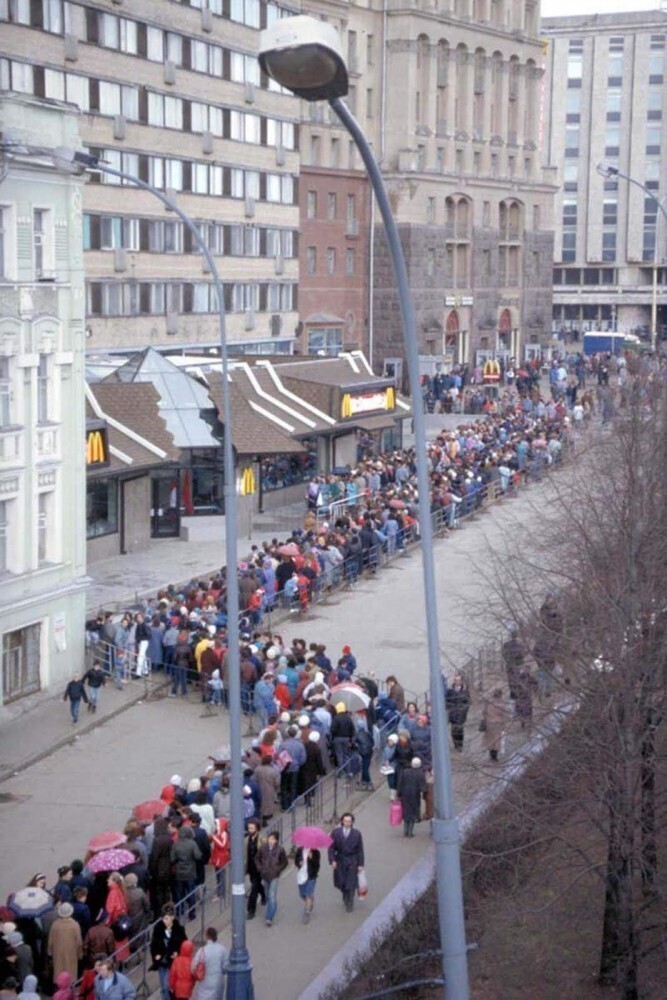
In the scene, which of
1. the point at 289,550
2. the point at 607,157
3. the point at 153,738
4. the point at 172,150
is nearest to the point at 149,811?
the point at 153,738

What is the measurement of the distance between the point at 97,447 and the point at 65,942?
2019 centimetres

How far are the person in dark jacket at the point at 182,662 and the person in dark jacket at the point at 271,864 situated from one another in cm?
956

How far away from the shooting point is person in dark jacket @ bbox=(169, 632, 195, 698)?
27953mm

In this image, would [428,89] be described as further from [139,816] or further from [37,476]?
[139,816]

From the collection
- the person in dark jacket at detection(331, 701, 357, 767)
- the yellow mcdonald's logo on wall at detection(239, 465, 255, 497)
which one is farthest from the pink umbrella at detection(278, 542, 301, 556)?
the person in dark jacket at detection(331, 701, 357, 767)

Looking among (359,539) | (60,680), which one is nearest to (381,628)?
(359,539)

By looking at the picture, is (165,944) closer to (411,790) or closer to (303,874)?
(303,874)

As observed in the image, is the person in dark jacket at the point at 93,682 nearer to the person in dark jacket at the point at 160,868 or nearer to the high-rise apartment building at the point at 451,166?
the person in dark jacket at the point at 160,868

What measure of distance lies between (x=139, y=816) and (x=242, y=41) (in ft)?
147

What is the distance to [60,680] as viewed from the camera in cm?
2898

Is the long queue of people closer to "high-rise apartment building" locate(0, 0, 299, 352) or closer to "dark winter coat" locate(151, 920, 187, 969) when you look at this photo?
"high-rise apartment building" locate(0, 0, 299, 352)

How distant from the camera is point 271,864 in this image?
18.5m

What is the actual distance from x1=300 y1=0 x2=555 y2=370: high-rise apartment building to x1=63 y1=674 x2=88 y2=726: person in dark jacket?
1790 inches

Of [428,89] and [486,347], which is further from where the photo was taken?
[486,347]
